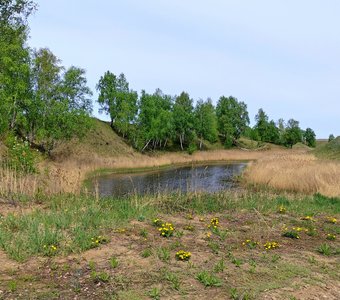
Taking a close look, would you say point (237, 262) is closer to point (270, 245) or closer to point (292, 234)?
point (270, 245)

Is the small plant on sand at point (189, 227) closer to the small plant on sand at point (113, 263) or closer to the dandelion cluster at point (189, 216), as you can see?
the dandelion cluster at point (189, 216)

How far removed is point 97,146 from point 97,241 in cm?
4370

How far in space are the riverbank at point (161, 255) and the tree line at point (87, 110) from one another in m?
15.3

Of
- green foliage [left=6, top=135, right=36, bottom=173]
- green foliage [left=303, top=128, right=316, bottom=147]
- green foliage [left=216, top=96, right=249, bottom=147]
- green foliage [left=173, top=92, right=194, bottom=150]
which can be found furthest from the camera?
green foliage [left=303, top=128, right=316, bottom=147]

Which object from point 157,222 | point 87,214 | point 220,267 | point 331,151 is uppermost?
point 331,151

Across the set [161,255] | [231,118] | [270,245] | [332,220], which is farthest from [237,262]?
[231,118]

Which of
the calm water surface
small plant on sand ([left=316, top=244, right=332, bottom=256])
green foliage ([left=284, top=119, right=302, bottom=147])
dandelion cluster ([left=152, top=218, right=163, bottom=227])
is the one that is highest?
green foliage ([left=284, top=119, right=302, bottom=147])

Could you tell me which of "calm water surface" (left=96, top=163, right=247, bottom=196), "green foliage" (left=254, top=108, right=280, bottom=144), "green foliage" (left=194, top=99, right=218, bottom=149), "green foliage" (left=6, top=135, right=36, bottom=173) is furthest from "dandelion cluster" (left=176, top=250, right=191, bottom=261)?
"green foliage" (left=254, top=108, right=280, bottom=144)

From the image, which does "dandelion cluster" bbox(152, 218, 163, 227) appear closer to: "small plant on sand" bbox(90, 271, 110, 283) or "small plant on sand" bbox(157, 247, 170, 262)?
"small plant on sand" bbox(157, 247, 170, 262)

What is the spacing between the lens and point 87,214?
27.5 feet

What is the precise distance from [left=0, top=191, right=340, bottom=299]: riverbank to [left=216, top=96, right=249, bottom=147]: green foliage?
228ft

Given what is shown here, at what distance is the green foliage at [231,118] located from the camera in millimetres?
79050

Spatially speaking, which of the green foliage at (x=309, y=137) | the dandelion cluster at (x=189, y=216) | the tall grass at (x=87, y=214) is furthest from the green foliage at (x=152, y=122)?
the green foliage at (x=309, y=137)

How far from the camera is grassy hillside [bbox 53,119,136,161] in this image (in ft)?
134
